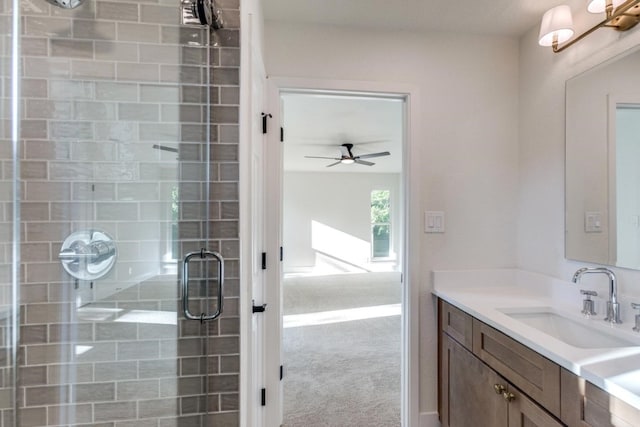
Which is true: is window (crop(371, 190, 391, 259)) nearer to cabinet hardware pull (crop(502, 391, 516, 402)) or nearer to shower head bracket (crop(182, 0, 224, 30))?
cabinet hardware pull (crop(502, 391, 516, 402))

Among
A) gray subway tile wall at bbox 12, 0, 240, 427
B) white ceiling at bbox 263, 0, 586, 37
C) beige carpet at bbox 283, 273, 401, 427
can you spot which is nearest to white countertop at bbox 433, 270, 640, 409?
beige carpet at bbox 283, 273, 401, 427

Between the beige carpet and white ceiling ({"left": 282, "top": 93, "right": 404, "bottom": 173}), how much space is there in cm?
193

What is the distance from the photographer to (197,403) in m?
1.30

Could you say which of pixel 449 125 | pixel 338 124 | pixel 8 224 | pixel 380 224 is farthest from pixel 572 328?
pixel 380 224

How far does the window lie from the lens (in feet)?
26.5

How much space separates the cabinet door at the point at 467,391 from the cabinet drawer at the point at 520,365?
7cm

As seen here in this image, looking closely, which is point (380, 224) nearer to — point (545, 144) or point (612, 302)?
point (545, 144)

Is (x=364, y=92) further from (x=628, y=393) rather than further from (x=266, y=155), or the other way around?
(x=628, y=393)

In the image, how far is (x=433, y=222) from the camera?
6.57 feet

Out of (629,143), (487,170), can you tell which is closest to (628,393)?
(629,143)

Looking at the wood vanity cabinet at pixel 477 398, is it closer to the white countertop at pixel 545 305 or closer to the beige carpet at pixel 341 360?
the white countertop at pixel 545 305

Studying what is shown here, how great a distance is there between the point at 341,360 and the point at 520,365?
1919mm

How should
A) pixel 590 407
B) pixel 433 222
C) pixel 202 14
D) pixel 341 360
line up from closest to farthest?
pixel 590 407 < pixel 202 14 < pixel 433 222 < pixel 341 360

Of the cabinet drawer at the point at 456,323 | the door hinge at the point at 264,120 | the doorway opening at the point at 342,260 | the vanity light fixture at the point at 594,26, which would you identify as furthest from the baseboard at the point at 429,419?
the vanity light fixture at the point at 594,26
